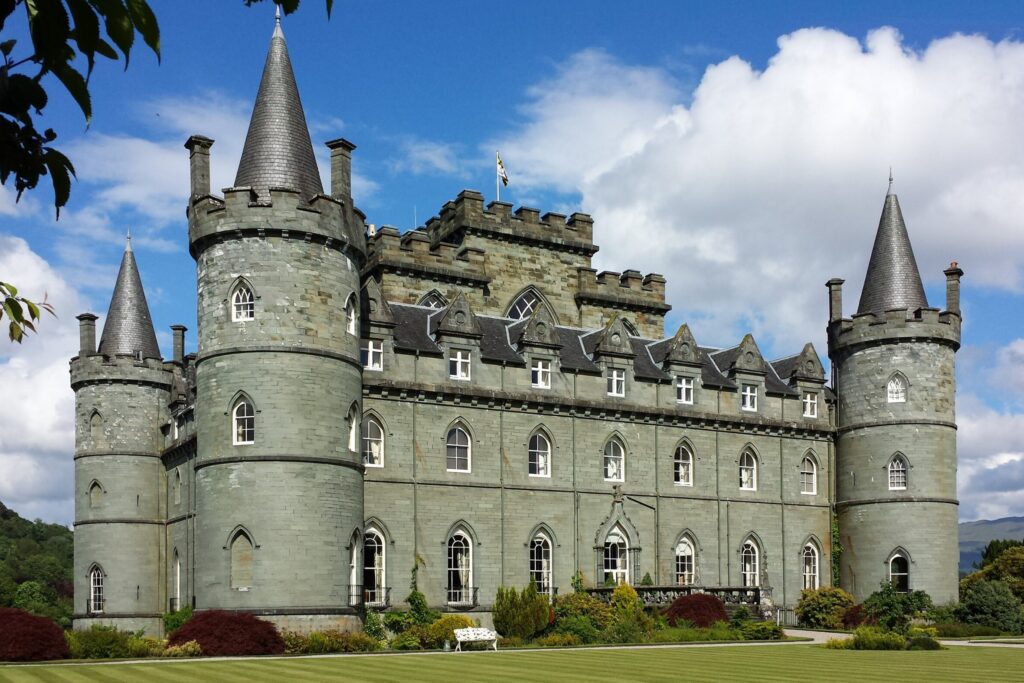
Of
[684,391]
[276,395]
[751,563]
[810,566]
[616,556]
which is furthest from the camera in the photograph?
[810,566]

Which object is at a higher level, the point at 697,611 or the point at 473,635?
the point at 473,635

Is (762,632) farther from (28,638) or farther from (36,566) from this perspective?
(36,566)

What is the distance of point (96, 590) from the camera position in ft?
148

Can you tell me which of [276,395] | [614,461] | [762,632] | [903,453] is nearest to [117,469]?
[276,395]

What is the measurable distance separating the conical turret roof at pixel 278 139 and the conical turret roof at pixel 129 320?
13.2 meters

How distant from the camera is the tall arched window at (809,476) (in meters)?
47.5

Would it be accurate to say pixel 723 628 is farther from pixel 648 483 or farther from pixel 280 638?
pixel 280 638

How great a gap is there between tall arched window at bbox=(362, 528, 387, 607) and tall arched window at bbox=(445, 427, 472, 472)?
12.0 feet

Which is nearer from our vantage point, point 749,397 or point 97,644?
point 97,644

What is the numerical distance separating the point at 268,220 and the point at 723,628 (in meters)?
18.2

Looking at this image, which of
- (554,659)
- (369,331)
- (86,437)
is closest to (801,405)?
(369,331)

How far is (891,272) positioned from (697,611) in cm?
1753

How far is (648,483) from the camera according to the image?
43.6m

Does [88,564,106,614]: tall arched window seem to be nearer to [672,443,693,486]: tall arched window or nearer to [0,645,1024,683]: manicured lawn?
[0,645,1024,683]: manicured lawn
